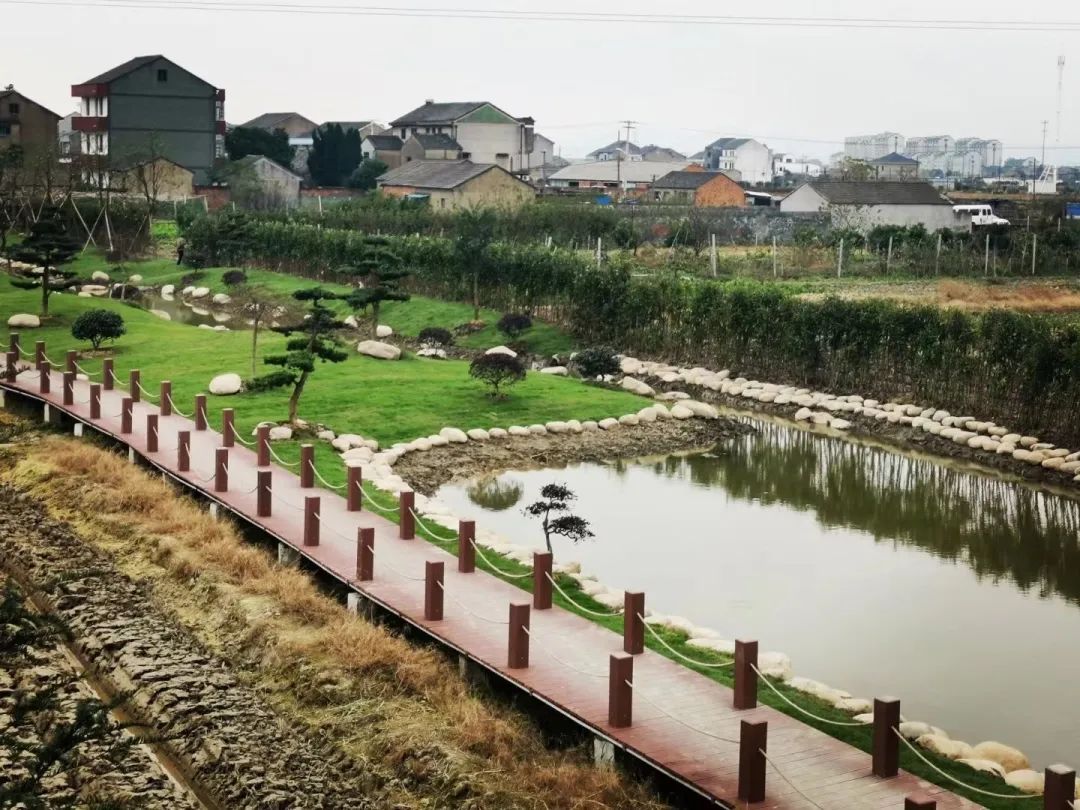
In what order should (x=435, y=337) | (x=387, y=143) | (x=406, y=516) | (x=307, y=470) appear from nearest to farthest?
(x=406, y=516) < (x=307, y=470) < (x=435, y=337) < (x=387, y=143)

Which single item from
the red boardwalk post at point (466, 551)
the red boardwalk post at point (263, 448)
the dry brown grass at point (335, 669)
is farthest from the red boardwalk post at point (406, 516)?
the red boardwalk post at point (263, 448)

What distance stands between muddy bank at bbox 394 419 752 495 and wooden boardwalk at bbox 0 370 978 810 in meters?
4.12

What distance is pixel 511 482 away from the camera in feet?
78.9

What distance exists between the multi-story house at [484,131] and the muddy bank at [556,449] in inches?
2262

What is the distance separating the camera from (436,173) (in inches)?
2689

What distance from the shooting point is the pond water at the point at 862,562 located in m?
15.0

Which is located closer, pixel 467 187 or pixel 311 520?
pixel 311 520

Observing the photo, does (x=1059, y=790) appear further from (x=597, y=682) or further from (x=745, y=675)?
(x=597, y=682)

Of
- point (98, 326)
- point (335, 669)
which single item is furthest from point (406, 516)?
point (98, 326)

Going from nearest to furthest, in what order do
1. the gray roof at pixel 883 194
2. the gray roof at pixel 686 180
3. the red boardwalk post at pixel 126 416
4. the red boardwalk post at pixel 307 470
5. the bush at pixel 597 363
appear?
the red boardwalk post at pixel 307 470 → the red boardwalk post at pixel 126 416 → the bush at pixel 597 363 → the gray roof at pixel 883 194 → the gray roof at pixel 686 180

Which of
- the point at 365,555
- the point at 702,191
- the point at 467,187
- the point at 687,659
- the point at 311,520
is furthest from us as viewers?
the point at 702,191

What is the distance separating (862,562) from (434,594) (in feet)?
24.5

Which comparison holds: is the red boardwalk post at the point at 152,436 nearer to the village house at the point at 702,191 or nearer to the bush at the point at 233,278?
the bush at the point at 233,278

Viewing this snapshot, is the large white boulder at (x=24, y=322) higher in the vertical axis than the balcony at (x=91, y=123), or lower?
lower
